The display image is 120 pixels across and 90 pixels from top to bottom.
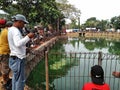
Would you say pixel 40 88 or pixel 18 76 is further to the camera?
pixel 40 88

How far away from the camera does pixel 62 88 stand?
10.3 metres

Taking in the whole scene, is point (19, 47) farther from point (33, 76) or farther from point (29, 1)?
point (29, 1)

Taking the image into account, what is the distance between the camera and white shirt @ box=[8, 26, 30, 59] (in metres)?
5.14

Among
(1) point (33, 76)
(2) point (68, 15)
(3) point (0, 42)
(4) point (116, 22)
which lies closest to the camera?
(3) point (0, 42)

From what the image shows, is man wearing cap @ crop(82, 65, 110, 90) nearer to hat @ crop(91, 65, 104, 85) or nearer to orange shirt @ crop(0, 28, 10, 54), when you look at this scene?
hat @ crop(91, 65, 104, 85)

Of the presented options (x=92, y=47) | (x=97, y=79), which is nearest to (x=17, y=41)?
(x=97, y=79)

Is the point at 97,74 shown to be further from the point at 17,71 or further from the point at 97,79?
the point at 17,71

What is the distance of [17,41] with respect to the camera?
5172 millimetres

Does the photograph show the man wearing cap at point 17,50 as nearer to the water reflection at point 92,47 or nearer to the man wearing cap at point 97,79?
the man wearing cap at point 97,79

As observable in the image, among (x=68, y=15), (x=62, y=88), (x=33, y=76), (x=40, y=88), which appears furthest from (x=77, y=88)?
(x=68, y=15)

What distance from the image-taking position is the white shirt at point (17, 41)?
514 cm

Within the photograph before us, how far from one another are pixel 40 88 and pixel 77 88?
1.35 metres

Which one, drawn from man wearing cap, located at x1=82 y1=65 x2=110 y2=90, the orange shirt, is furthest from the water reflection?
man wearing cap, located at x1=82 y1=65 x2=110 y2=90

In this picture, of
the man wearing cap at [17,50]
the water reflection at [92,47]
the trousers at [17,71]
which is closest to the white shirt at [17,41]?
the man wearing cap at [17,50]
